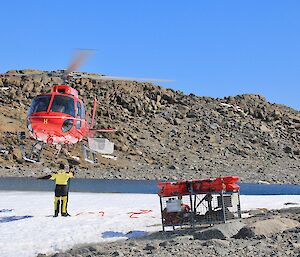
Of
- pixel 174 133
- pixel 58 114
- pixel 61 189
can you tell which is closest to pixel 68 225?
pixel 61 189

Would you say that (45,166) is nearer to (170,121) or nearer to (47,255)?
(170,121)

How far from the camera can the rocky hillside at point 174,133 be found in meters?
87.6

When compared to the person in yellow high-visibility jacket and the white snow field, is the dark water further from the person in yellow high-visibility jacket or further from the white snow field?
the person in yellow high-visibility jacket

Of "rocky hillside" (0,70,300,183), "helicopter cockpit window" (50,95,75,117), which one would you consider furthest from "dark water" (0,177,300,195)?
"helicopter cockpit window" (50,95,75,117)

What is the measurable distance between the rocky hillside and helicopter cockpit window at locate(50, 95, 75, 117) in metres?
51.4

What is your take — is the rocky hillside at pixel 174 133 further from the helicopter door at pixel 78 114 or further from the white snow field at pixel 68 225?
the white snow field at pixel 68 225

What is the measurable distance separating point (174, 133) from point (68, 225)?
101 m

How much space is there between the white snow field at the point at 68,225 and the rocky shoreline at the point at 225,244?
983 mm

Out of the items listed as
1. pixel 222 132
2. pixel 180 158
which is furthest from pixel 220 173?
pixel 222 132

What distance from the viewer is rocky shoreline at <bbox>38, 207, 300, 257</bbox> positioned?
35.0 feet

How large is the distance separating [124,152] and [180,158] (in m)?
12.0

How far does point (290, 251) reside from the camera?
1033 centimetres

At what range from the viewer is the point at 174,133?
11750 cm

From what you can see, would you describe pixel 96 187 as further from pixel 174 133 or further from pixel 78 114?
pixel 174 133
